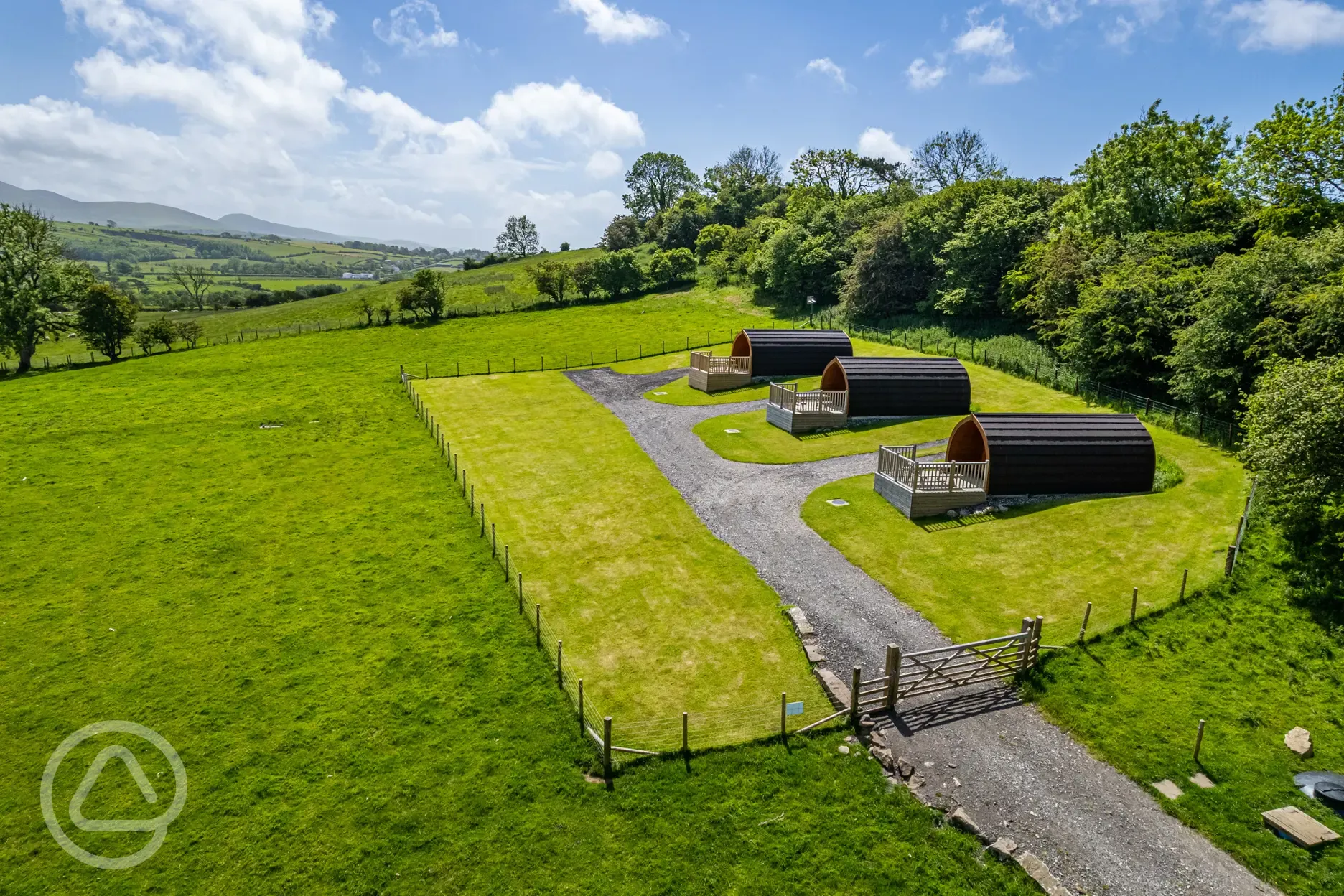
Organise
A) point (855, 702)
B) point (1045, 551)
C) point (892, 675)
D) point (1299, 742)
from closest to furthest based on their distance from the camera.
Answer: point (1299, 742) < point (855, 702) < point (892, 675) < point (1045, 551)

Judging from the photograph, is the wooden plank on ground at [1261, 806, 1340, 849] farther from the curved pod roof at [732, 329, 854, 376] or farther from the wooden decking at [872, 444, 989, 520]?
the curved pod roof at [732, 329, 854, 376]

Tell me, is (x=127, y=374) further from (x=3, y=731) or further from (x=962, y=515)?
(x=962, y=515)

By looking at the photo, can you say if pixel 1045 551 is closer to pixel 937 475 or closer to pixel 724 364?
pixel 937 475

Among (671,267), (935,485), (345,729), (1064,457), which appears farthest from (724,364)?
(671,267)

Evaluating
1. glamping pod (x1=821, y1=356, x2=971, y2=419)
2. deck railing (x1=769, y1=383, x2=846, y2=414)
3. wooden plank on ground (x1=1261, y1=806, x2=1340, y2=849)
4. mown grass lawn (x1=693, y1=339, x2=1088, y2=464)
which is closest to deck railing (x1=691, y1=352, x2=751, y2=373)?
mown grass lawn (x1=693, y1=339, x2=1088, y2=464)

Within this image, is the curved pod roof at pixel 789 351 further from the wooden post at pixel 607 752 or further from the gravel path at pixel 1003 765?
the wooden post at pixel 607 752

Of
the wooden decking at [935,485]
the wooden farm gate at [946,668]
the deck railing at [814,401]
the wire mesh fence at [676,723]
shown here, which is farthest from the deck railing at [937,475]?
the wire mesh fence at [676,723]

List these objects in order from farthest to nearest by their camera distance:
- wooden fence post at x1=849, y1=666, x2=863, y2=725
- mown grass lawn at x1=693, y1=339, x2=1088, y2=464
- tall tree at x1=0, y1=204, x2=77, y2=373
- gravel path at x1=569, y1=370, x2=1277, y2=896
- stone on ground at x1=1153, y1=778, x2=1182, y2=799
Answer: tall tree at x1=0, y1=204, x2=77, y2=373, mown grass lawn at x1=693, y1=339, x2=1088, y2=464, wooden fence post at x1=849, y1=666, x2=863, y2=725, stone on ground at x1=1153, y1=778, x2=1182, y2=799, gravel path at x1=569, y1=370, x2=1277, y2=896
